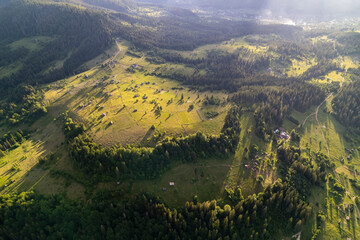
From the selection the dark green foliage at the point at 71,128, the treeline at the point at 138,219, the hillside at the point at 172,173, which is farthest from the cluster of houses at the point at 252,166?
the dark green foliage at the point at 71,128

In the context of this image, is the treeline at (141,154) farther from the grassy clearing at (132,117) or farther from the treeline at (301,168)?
the treeline at (301,168)

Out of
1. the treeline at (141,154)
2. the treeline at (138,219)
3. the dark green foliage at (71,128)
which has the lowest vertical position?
the treeline at (138,219)

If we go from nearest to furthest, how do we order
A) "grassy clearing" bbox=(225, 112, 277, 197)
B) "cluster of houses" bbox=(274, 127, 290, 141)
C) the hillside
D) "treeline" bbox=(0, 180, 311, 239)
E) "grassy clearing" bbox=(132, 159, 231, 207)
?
1. "treeline" bbox=(0, 180, 311, 239)
2. the hillside
3. "grassy clearing" bbox=(132, 159, 231, 207)
4. "grassy clearing" bbox=(225, 112, 277, 197)
5. "cluster of houses" bbox=(274, 127, 290, 141)

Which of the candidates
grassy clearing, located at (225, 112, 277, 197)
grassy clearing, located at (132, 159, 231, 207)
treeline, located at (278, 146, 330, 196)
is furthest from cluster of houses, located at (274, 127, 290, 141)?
grassy clearing, located at (132, 159, 231, 207)

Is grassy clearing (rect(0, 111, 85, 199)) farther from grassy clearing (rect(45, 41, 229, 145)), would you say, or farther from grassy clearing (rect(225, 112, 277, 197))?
grassy clearing (rect(225, 112, 277, 197))

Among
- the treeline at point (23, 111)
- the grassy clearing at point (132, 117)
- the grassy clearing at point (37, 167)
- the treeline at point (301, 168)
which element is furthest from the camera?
the treeline at point (23, 111)

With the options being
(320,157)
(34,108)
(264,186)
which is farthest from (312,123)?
(34,108)
